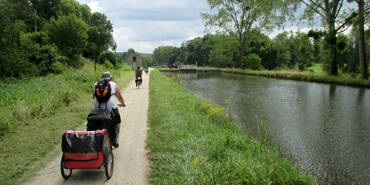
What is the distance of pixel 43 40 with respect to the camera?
73.6 feet

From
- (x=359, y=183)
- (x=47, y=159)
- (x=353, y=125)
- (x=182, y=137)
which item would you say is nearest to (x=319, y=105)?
(x=353, y=125)

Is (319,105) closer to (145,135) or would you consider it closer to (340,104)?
(340,104)

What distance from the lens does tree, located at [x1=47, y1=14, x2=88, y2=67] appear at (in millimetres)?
20719

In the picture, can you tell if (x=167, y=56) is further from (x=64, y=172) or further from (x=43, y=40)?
(x=64, y=172)

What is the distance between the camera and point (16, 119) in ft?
22.1

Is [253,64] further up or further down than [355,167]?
further up

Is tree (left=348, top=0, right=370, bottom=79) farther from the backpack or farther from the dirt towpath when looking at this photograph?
the backpack

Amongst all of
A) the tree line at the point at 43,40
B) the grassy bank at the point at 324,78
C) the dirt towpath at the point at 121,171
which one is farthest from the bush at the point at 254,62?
the dirt towpath at the point at 121,171

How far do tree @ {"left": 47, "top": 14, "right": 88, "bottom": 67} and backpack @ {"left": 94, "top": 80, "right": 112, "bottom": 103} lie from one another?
18.9 m

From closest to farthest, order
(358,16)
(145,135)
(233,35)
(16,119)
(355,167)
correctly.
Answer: (355,167) → (145,135) → (16,119) → (358,16) → (233,35)

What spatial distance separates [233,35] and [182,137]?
41.0 metres

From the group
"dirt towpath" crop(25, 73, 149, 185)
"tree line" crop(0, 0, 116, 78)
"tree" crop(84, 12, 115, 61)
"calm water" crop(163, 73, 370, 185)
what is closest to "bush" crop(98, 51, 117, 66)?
"tree line" crop(0, 0, 116, 78)

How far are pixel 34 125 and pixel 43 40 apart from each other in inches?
750

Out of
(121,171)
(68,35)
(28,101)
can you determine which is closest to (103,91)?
(121,171)
